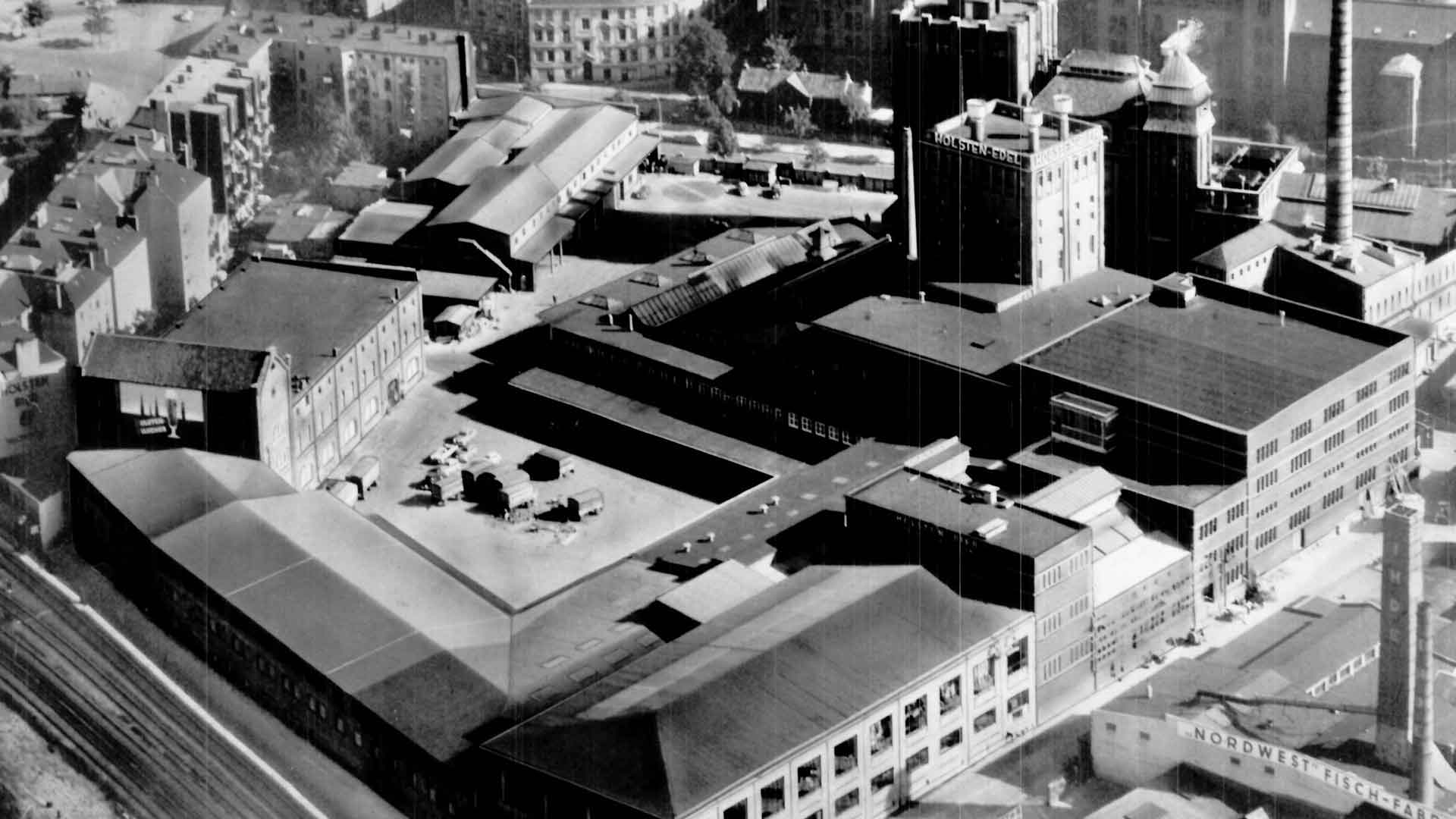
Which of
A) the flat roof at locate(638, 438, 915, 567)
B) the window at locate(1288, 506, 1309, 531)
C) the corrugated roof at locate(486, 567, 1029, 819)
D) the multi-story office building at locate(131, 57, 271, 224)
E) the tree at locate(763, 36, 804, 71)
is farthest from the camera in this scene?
the tree at locate(763, 36, 804, 71)

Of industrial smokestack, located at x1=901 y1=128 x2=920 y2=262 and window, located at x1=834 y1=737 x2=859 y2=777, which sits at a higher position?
industrial smokestack, located at x1=901 y1=128 x2=920 y2=262

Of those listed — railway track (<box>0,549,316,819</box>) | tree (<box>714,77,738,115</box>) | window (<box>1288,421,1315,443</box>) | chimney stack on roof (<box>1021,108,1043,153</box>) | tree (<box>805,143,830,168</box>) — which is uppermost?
chimney stack on roof (<box>1021,108,1043,153</box>)

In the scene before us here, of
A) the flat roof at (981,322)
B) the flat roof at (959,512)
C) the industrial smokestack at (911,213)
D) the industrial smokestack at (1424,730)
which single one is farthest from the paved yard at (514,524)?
the industrial smokestack at (1424,730)

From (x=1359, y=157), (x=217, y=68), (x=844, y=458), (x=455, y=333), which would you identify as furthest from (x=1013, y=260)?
(x=217, y=68)

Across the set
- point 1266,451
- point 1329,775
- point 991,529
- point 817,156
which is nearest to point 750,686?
point 991,529

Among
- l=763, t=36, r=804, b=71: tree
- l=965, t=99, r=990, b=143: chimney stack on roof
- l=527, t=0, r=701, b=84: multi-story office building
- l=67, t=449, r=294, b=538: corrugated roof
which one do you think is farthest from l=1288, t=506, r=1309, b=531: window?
l=527, t=0, r=701, b=84: multi-story office building

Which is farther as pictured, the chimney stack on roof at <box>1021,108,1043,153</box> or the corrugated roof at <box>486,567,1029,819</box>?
the chimney stack on roof at <box>1021,108,1043,153</box>

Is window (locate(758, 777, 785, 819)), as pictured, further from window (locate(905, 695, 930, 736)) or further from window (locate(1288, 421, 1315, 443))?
window (locate(1288, 421, 1315, 443))
